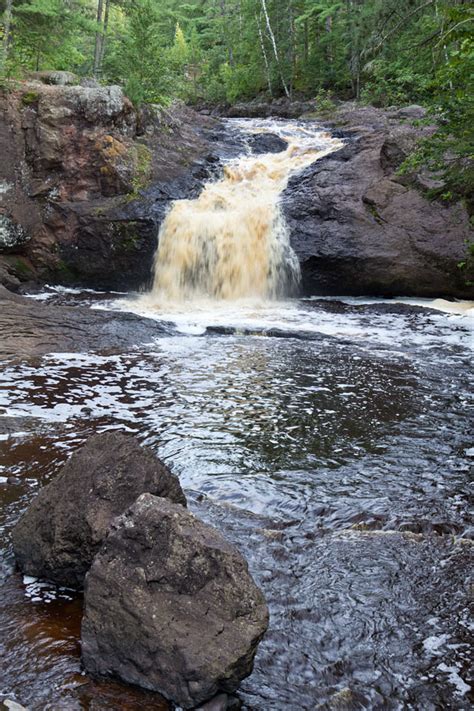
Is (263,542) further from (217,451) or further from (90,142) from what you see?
(90,142)

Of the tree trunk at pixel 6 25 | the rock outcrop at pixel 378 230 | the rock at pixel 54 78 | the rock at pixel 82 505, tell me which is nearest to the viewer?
the rock at pixel 82 505

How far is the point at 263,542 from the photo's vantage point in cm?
427

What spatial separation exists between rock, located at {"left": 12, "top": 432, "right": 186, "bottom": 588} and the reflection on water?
16 cm

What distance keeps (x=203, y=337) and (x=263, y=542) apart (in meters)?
6.98

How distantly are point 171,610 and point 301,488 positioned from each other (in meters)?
2.37

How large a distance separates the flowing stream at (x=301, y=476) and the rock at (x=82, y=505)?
15 centimetres

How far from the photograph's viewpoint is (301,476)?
537cm

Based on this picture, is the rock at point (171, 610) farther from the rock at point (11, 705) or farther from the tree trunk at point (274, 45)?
the tree trunk at point (274, 45)

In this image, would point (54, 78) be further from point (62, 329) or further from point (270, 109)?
point (270, 109)

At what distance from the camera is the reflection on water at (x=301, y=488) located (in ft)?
10.1

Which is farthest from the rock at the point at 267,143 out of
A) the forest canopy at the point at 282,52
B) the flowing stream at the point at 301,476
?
the flowing stream at the point at 301,476

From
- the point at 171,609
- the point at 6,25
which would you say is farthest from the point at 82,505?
the point at 6,25

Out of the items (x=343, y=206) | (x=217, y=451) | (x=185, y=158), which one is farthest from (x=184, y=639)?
(x=185, y=158)

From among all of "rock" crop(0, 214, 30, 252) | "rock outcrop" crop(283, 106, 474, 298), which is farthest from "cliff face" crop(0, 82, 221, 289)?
"rock outcrop" crop(283, 106, 474, 298)
